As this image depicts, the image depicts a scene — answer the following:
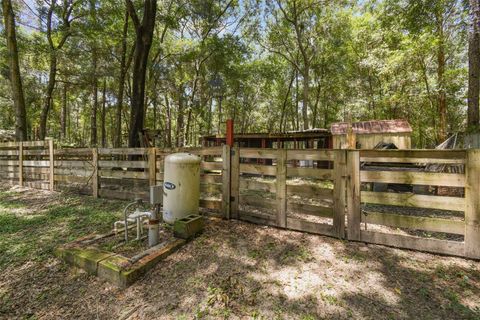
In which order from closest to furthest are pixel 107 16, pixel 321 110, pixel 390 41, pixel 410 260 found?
pixel 410 260 → pixel 107 16 → pixel 390 41 → pixel 321 110

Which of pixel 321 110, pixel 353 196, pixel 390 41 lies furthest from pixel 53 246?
pixel 321 110

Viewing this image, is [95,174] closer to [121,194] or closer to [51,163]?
[121,194]

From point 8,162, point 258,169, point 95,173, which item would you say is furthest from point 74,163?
point 258,169

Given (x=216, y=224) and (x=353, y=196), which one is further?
(x=216, y=224)

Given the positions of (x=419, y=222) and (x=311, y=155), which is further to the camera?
(x=311, y=155)

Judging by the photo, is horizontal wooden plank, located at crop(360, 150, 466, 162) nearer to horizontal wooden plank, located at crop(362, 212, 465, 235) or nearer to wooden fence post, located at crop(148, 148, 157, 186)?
horizontal wooden plank, located at crop(362, 212, 465, 235)

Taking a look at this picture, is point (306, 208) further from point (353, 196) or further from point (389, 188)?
point (389, 188)

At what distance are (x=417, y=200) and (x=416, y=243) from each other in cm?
59

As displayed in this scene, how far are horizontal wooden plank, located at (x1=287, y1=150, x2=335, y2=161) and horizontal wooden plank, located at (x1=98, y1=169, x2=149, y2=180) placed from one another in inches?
130

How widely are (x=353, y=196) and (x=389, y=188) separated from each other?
467 centimetres

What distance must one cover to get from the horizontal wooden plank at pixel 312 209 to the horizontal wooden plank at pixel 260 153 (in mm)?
864

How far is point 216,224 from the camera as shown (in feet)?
13.7

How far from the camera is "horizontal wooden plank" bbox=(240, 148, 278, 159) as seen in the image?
13.1 ft

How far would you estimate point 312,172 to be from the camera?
370 cm
